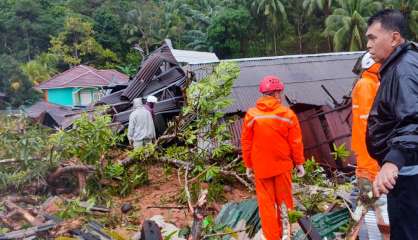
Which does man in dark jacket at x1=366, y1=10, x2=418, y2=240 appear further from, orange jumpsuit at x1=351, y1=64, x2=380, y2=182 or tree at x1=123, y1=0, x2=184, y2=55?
tree at x1=123, y1=0, x2=184, y2=55

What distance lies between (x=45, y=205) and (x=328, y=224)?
358cm

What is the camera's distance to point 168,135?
757 centimetres

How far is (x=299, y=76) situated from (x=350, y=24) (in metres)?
23.0

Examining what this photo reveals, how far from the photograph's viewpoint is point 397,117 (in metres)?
2.18

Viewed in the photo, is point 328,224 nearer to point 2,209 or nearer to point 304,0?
point 2,209

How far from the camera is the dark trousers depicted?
2293 millimetres

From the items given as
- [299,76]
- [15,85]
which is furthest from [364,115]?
[15,85]

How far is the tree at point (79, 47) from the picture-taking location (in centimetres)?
4134

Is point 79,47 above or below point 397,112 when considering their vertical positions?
above

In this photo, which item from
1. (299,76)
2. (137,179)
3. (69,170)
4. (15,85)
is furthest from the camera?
(15,85)

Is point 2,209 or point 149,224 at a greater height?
point 149,224

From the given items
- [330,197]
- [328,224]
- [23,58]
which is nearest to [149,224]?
[328,224]

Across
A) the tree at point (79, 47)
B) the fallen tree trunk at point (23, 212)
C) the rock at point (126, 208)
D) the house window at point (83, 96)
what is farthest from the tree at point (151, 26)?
the fallen tree trunk at point (23, 212)

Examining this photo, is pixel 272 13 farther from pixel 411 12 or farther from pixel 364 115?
pixel 364 115
